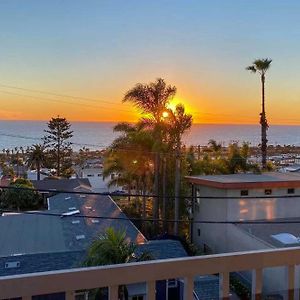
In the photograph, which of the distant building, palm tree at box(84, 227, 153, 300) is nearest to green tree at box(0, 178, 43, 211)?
the distant building

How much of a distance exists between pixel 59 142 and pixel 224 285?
39502 millimetres

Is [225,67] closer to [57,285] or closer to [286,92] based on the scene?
[286,92]

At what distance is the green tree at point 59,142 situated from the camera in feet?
129

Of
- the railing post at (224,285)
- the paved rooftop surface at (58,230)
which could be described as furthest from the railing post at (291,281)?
the paved rooftop surface at (58,230)

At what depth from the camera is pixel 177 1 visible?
733 centimetres

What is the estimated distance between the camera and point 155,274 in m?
1.39

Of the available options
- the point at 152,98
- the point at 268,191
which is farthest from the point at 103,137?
the point at 268,191

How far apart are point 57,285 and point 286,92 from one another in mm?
30018

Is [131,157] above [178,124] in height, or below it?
below

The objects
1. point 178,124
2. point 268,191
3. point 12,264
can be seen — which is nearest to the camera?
point 12,264

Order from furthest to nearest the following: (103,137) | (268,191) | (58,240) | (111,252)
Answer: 1. (103,137)
2. (268,191)
3. (58,240)
4. (111,252)

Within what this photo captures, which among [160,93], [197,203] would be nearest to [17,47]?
[160,93]

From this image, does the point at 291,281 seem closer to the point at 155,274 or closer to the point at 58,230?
the point at 155,274

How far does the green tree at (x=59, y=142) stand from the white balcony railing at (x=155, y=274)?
38116 millimetres
